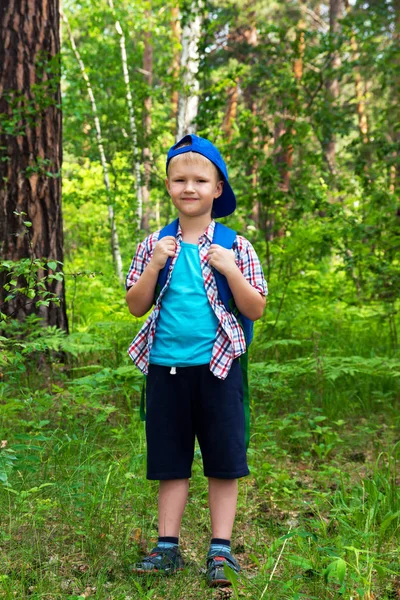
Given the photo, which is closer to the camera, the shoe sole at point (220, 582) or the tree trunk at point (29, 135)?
the shoe sole at point (220, 582)

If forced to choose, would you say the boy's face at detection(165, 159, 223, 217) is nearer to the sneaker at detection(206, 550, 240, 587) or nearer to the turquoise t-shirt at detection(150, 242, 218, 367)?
the turquoise t-shirt at detection(150, 242, 218, 367)

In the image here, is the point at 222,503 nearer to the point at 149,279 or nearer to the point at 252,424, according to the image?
the point at 149,279

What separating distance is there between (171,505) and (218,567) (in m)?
0.34

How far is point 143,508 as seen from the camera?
349 cm

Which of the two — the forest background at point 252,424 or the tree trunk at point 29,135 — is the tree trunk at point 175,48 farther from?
the tree trunk at point 29,135

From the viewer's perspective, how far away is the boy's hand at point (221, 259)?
2.85m

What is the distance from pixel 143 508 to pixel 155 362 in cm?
97

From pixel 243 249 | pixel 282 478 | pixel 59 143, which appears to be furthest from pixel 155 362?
pixel 59 143

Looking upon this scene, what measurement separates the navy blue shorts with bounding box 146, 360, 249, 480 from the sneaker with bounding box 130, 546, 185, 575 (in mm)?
316

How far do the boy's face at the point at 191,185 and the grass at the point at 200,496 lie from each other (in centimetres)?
112

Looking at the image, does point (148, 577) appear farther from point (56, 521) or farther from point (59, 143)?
point (59, 143)

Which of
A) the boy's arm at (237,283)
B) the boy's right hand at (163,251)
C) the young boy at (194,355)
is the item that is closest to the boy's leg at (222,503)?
the young boy at (194,355)

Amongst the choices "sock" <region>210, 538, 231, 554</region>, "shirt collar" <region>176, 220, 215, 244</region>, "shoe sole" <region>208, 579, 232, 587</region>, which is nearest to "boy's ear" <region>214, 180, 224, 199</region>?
"shirt collar" <region>176, 220, 215, 244</region>

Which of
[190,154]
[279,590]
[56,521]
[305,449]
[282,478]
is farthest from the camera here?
[305,449]
